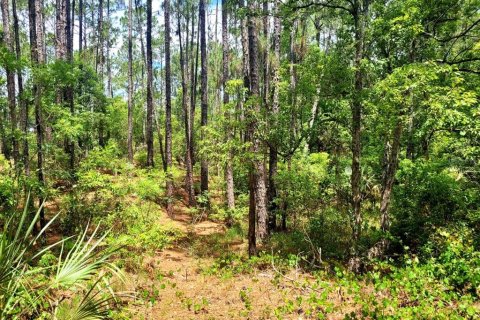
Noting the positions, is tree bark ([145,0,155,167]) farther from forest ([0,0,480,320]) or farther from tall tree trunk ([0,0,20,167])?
tall tree trunk ([0,0,20,167])

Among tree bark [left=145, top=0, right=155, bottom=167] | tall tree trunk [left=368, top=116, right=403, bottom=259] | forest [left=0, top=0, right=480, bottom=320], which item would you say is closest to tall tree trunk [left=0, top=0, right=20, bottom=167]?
forest [left=0, top=0, right=480, bottom=320]

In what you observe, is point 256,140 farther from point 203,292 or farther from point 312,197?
point 203,292

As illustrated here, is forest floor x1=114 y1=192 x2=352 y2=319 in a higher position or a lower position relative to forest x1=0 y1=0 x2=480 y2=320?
lower

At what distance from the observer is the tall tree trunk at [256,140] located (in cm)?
906

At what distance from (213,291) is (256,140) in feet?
13.7

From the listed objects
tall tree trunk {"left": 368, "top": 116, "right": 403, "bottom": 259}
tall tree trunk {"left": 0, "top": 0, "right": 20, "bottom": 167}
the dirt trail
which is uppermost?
tall tree trunk {"left": 0, "top": 0, "right": 20, "bottom": 167}

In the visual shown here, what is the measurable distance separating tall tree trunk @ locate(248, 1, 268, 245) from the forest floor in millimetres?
1080

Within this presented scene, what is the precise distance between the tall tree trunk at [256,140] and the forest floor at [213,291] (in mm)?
1080

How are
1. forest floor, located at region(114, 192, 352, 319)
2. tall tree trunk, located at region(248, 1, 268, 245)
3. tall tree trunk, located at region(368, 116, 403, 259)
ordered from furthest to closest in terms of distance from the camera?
tall tree trunk, located at region(248, 1, 268, 245), tall tree trunk, located at region(368, 116, 403, 259), forest floor, located at region(114, 192, 352, 319)

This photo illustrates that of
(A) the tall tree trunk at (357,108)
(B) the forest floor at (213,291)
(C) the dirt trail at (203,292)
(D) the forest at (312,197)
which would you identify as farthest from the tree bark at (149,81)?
(A) the tall tree trunk at (357,108)

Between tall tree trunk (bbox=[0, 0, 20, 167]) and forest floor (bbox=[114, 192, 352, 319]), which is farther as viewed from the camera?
tall tree trunk (bbox=[0, 0, 20, 167])

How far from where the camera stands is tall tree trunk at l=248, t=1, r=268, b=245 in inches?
357

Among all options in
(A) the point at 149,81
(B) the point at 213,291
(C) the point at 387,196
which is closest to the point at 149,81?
(A) the point at 149,81

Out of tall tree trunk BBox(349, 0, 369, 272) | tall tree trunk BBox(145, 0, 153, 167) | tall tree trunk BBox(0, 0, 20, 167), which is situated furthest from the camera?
tall tree trunk BBox(145, 0, 153, 167)
